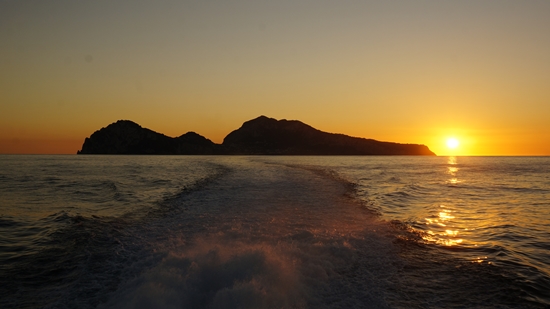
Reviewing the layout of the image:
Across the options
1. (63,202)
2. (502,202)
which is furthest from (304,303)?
(502,202)

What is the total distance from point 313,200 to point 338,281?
1151 cm

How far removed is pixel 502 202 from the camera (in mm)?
21219

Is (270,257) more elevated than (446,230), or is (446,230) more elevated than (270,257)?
(270,257)

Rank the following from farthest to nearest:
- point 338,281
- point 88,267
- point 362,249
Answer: point 362,249 < point 88,267 < point 338,281

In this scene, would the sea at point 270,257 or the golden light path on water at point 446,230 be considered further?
the golden light path on water at point 446,230

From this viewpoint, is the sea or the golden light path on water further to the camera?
the golden light path on water

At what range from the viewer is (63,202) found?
751 inches

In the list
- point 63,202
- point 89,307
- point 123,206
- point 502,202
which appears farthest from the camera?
point 502,202

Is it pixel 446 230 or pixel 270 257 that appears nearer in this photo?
pixel 270 257

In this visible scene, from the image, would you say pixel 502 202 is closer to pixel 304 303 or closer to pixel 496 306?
pixel 496 306

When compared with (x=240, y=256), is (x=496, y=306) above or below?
below

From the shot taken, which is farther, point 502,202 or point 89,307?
point 502,202

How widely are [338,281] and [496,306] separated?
10.1 feet

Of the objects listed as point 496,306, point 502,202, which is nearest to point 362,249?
point 496,306
